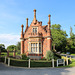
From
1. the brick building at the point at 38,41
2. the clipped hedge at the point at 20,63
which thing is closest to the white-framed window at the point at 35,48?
the brick building at the point at 38,41

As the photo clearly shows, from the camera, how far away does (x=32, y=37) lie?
1936cm

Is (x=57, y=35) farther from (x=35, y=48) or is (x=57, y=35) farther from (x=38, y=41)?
(x=35, y=48)

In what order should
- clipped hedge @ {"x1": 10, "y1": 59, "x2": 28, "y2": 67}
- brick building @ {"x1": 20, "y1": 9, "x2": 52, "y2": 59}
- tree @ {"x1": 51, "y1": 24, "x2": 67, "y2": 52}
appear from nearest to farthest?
clipped hedge @ {"x1": 10, "y1": 59, "x2": 28, "y2": 67} < brick building @ {"x1": 20, "y1": 9, "x2": 52, "y2": 59} < tree @ {"x1": 51, "y1": 24, "x2": 67, "y2": 52}

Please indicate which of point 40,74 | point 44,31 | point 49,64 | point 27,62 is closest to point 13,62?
point 27,62

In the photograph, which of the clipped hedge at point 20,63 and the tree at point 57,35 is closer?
the clipped hedge at point 20,63

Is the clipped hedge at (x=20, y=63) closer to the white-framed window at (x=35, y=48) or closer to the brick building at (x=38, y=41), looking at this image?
the brick building at (x=38, y=41)

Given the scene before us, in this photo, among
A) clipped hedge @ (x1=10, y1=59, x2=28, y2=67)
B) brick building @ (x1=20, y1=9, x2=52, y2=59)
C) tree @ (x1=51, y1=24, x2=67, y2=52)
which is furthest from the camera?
tree @ (x1=51, y1=24, x2=67, y2=52)

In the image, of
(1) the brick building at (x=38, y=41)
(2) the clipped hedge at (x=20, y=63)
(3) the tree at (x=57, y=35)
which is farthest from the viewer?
(3) the tree at (x=57, y=35)

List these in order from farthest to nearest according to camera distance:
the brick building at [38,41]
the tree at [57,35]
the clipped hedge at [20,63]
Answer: the tree at [57,35] → the brick building at [38,41] → the clipped hedge at [20,63]

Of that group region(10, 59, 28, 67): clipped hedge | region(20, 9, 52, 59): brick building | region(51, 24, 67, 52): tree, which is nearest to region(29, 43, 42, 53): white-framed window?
region(20, 9, 52, 59): brick building

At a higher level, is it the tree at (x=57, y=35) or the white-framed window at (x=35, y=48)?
the tree at (x=57, y=35)

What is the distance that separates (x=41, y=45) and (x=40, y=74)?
10451mm

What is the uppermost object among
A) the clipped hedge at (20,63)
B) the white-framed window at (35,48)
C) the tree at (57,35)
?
the tree at (57,35)

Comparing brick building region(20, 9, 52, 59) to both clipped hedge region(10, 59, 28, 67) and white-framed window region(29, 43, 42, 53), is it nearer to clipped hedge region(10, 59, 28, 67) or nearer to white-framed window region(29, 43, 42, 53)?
white-framed window region(29, 43, 42, 53)
